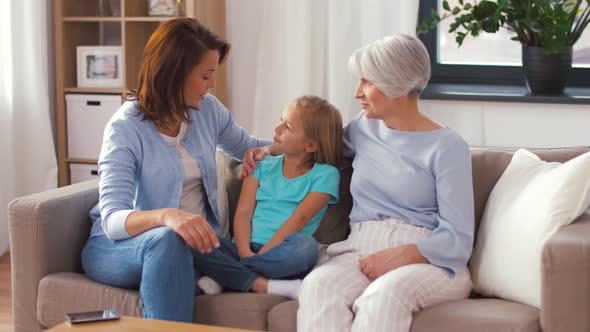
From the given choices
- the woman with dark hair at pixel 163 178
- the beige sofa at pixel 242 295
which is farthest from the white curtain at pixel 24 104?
the woman with dark hair at pixel 163 178

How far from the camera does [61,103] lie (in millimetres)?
4270

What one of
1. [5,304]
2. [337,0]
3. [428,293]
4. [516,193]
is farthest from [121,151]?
[337,0]

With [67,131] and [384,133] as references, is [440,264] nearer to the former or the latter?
[384,133]

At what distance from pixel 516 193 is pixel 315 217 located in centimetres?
56

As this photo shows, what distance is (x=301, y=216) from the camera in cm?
254

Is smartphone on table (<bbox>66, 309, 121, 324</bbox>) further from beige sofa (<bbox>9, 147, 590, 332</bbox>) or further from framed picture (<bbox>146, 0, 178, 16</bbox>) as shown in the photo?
framed picture (<bbox>146, 0, 178, 16</bbox>)

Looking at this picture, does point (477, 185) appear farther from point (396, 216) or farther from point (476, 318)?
point (476, 318)

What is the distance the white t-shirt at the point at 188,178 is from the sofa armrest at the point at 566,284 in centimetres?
97

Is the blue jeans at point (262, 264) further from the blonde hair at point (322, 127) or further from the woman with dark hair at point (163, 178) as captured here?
the blonde hair at point (322, 127)

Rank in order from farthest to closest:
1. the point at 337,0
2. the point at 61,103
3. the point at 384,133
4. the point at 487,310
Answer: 1. the point at 61,103
2. the point at 337,0
3. the point at 384,133
4. the point at 487,310

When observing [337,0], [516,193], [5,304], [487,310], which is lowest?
[5,304]

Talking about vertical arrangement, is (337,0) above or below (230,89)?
above

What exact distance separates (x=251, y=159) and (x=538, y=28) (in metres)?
1.44

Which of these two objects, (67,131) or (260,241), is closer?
(260,241)
